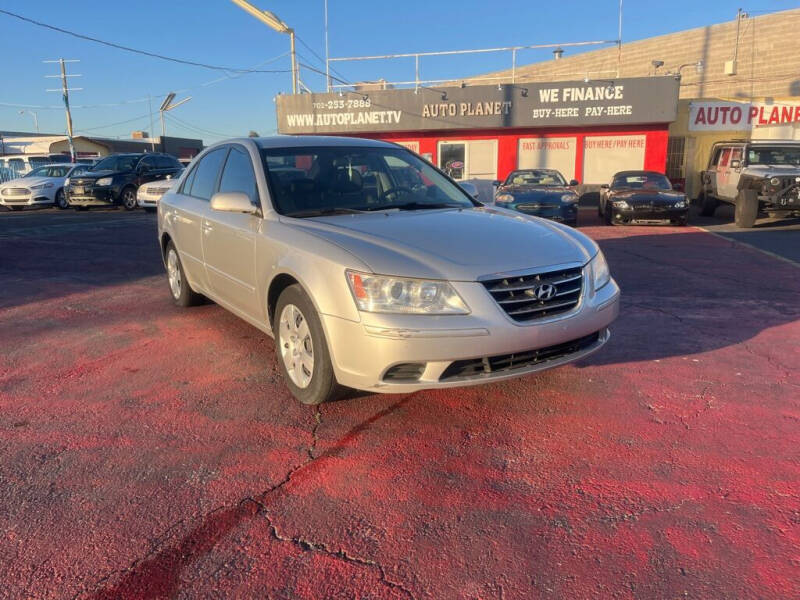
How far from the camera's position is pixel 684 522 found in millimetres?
2367

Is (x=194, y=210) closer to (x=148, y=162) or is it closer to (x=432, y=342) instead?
(x=432, y=342)

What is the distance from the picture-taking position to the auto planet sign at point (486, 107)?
61.4ft

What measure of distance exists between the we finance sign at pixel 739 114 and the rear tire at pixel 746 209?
29.7ft

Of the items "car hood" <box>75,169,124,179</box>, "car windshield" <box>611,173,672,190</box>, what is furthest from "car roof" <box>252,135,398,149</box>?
"car hood" <box>75,169,124,179</box>

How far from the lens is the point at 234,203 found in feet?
12.1

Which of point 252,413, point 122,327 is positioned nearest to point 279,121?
point 122,327

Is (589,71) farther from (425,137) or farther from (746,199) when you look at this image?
(746,199)

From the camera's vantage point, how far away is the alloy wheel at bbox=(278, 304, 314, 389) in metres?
3.32

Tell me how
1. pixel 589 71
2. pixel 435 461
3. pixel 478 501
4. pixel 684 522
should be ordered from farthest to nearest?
pixel 589 71, pixel 435 461, pixel 478 501, pixel 684 522

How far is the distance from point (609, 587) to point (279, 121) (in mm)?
21627

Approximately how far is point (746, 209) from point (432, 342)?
1247 cm

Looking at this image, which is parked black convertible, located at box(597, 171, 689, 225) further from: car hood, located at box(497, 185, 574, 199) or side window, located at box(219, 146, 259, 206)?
side window, located at box(219, 146, 259, 206)

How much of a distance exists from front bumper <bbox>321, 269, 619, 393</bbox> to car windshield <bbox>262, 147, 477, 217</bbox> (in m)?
1.15

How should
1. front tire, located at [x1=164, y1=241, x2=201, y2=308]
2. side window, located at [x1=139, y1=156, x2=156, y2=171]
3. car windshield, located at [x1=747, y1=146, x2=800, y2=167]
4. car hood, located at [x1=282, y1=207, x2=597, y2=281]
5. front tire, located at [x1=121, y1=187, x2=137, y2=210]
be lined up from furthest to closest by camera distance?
side window, located at [x1=139, y1=156, x2=156, y2=171], front tire, located at [x1=121, y1=187, x2=137, y2=210], car windshield, located at [x1=747, y1=146, x2=800, y2=167], front tire, located at [x1=164, y1=241, x2=201, y2=308], car hood, located at [x1=282, y1=207, x2=597, y2=281]
